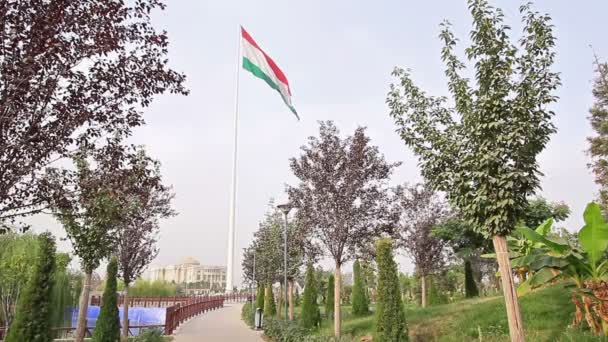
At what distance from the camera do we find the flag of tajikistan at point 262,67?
64.3 feet

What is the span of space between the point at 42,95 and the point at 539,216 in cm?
1990

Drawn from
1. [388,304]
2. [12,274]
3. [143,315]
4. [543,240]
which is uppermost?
[12,274]

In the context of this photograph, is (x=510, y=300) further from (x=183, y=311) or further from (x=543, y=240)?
(x=183, y=311)

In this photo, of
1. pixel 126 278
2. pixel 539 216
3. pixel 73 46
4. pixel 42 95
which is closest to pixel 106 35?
pixel 73 46

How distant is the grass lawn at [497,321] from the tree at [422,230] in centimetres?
946

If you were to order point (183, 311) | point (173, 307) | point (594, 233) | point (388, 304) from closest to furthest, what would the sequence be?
point (594, 233) < point (388, 304) < point (173, 307) < point (183, 311)

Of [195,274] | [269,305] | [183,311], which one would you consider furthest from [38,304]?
[195,274]

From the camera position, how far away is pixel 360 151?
1433cm

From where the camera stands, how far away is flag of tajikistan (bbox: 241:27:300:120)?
1961cm

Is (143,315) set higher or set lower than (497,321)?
lower

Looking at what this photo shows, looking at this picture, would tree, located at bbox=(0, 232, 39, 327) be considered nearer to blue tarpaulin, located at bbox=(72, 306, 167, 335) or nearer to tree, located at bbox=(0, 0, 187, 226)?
blue tarpaulin, located at bbox=(72, 306, 167, 335)

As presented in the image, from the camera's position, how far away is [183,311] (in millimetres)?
25938

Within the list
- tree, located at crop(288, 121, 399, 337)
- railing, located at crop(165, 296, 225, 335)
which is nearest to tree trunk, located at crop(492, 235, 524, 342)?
tree, located at crop(288, 121, 399, 337)

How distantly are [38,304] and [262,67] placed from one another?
13393mm
